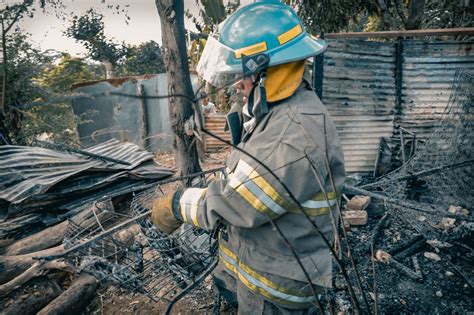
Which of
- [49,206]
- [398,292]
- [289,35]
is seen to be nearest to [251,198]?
[289,35]

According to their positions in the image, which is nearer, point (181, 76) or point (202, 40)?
point (181, 76)

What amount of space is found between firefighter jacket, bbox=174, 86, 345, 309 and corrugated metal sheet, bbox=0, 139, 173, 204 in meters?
3.34

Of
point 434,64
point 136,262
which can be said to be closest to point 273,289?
point 136,262

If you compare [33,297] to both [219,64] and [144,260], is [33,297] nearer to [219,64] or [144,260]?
[144,260]

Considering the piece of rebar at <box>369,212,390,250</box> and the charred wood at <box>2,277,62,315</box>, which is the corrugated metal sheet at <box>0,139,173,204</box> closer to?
the charred wood at <box>2,277,62,315</box>

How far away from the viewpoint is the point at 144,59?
56.0 feet

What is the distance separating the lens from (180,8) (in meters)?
2.82

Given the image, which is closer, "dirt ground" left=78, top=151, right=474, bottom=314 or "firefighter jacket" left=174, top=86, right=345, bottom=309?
"firefighter jacket" left=174, top=86, right=345, bottom=309

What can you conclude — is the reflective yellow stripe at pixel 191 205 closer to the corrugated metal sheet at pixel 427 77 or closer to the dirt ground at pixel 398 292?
the dirt ground at pixel 398 292

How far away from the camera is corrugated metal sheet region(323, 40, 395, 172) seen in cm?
514

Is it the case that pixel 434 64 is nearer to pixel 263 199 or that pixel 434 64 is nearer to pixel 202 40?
pixel 263 199

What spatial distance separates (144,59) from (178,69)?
15.6 m

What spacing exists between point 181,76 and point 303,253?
207 cm

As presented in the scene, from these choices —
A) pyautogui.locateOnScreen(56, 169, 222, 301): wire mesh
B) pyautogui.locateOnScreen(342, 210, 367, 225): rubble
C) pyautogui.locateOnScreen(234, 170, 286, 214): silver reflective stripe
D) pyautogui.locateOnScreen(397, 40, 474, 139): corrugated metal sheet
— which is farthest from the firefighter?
pyautogui.locateOnScreen(397, 40, 474, 139): corrugated metal sheet
